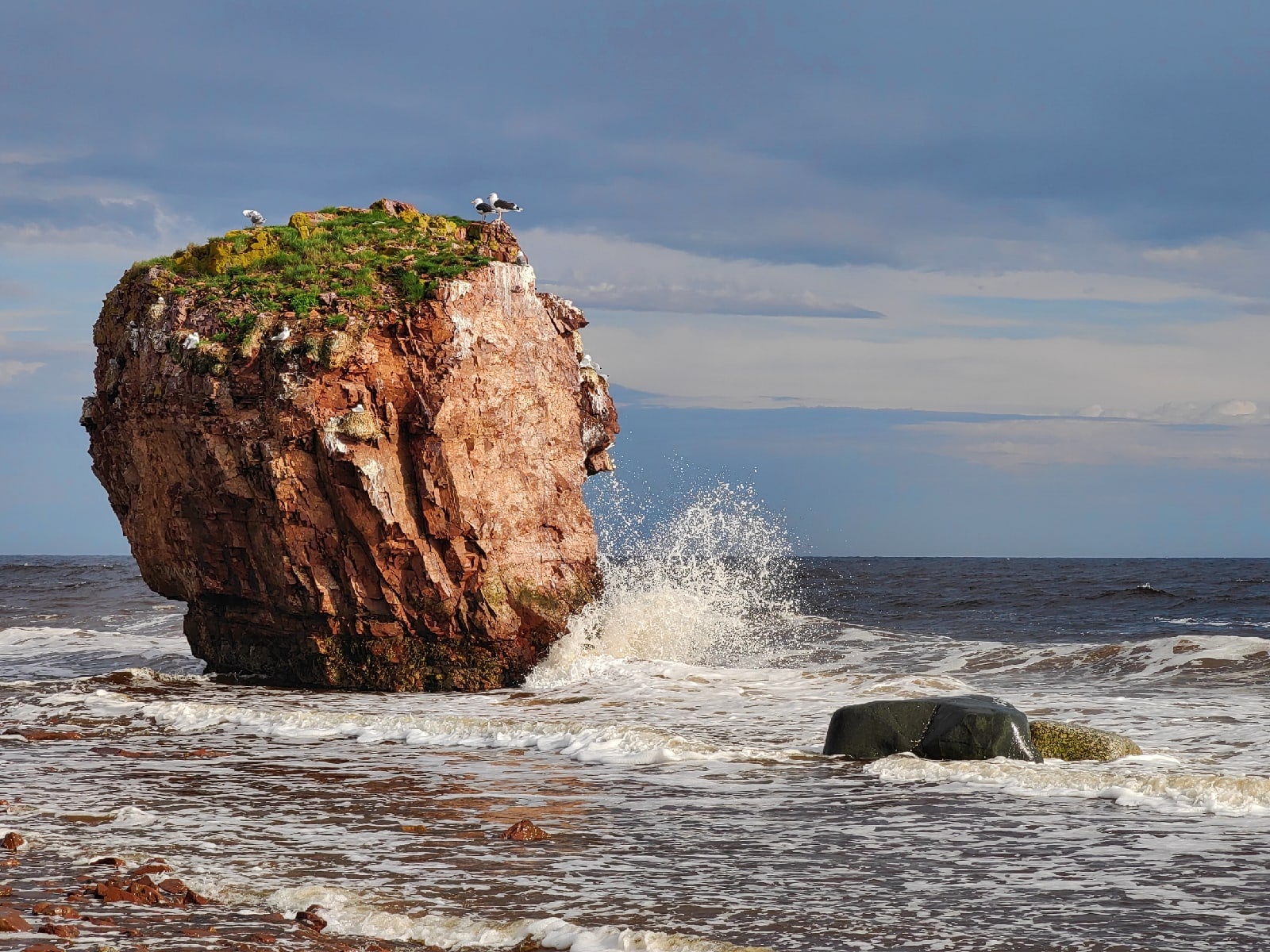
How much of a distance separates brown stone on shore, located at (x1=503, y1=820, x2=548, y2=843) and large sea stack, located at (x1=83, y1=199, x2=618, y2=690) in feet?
26.2

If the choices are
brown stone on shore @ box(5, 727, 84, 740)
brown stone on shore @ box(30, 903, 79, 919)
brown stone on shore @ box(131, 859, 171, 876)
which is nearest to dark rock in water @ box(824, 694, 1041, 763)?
brown stone on shore @ box(131, 859, 171, 876)

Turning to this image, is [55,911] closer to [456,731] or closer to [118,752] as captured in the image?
[118,752]

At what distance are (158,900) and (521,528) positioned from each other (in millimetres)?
9939

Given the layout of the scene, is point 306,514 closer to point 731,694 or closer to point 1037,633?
point 731,694

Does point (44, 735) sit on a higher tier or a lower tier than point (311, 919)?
lower

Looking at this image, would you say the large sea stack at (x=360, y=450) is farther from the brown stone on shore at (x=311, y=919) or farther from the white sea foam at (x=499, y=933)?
the white sea foam at (x=499, y=933)

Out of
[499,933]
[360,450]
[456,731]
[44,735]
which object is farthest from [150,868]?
[360,450]

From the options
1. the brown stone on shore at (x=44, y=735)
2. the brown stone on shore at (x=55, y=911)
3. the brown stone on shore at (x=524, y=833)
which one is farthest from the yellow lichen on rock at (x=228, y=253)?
the brown stone on shore at (x=55, y=911)

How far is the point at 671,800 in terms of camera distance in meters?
8.77

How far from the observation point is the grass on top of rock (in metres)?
15.7

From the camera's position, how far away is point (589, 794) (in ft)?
29.4

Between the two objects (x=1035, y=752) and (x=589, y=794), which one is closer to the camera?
(x=589, y=794)

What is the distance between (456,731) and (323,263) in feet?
25.2

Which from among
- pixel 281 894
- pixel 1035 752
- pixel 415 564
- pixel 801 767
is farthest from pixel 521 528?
pixel 281 894
